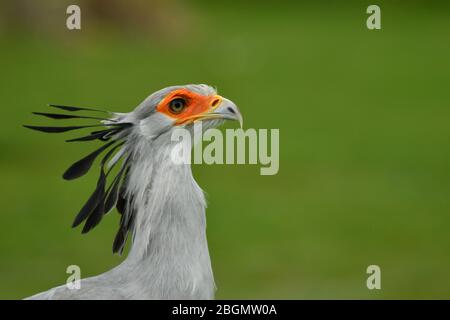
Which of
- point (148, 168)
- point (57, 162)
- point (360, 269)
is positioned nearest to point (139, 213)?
point (148, 168)

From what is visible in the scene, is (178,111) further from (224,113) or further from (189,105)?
(224,113)

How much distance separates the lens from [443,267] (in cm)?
741

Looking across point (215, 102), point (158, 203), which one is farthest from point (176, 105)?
point (158, 203)

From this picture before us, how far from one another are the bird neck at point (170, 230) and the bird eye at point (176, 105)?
0.40 ft

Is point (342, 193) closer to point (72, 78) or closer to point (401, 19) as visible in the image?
point (72, 78)

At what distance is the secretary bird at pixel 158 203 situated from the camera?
307 cm

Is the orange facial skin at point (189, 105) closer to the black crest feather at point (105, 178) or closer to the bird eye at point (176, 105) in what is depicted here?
the bird eye at point (176, 105)

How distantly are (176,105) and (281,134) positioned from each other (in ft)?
26.0

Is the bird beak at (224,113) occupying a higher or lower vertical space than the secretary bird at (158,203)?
higher

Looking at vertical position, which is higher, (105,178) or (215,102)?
(215,102)

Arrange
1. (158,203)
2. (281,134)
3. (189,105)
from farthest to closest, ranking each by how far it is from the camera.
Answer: (281,134) < (189,105) < (158,203)

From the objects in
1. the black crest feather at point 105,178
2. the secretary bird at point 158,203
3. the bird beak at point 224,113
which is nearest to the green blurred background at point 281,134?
the black crest feather at point 105,178

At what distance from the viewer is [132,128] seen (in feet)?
10.3

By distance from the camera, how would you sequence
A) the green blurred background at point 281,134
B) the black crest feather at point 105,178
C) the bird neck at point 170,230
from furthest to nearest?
the green blurred background at point 281,134 → the black crest feather at point 105,178 → the bird neck at point 170,230
